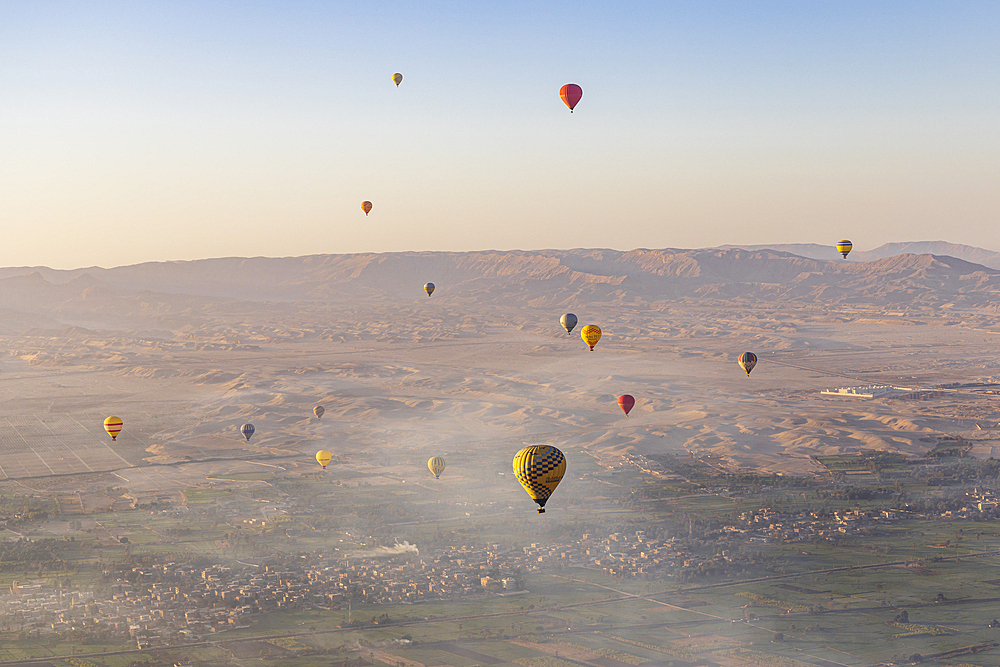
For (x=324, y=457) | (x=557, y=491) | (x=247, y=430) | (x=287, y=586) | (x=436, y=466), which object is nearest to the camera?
(x=287, y=586)

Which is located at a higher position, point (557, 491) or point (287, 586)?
point (557, 491)

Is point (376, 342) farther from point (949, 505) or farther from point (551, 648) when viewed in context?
point (551, 648)

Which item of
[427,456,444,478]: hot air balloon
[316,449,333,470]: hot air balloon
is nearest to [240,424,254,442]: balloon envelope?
[316,449,333,470]: hot air balloon

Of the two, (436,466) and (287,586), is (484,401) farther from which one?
(287,586)

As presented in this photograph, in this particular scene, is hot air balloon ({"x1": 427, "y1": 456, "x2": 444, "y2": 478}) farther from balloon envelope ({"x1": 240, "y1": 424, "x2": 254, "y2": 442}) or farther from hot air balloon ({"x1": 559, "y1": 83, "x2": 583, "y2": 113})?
hot air balloon ({"x1": 559, "y1": 83, "x2": 583, "y2": 113})

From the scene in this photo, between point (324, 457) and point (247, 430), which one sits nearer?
point (324, 457)

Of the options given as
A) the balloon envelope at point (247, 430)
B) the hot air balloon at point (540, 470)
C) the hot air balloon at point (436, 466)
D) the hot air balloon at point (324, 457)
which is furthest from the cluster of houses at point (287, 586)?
the balloon envelope at point (247, 430)

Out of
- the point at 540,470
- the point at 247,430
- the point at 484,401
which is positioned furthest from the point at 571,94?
the point at 484,401
